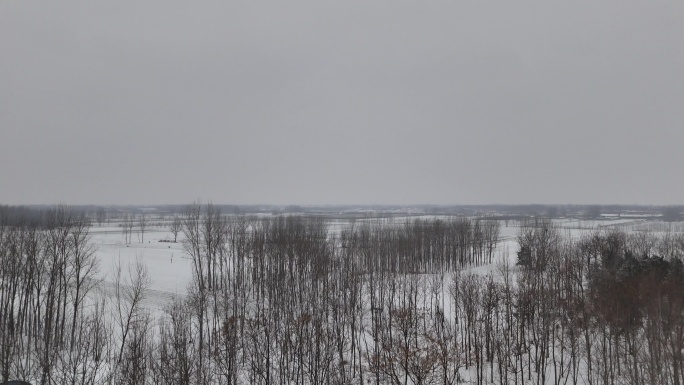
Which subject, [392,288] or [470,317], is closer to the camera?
[470,317]

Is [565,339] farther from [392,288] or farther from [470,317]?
[392,288]

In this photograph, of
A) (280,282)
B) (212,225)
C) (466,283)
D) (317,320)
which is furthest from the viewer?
(212,225)

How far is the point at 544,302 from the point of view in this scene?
80.7 feet

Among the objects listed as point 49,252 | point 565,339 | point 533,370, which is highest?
point 49,252

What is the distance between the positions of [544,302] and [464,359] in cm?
574

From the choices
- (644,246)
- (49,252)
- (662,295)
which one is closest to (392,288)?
(662,295)

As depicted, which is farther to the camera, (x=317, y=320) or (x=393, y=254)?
(x=393, y=254)

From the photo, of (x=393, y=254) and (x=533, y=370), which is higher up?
(x=393, y=254)

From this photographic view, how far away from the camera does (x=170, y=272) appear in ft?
161

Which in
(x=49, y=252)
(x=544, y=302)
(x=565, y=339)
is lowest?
(x=565, y=339)

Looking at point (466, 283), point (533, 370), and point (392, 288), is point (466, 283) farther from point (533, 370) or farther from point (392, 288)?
point (533, 370)

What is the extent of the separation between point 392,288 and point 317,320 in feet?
32.5

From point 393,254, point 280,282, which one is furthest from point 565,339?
point 393,254

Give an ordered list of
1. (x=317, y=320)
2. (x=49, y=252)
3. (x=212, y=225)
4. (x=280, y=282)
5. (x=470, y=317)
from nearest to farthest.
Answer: (x=317, y=320)
(x=470, y=317)
(x=49, y=252)
(x=280, y=282)
(x=212, y=225)
